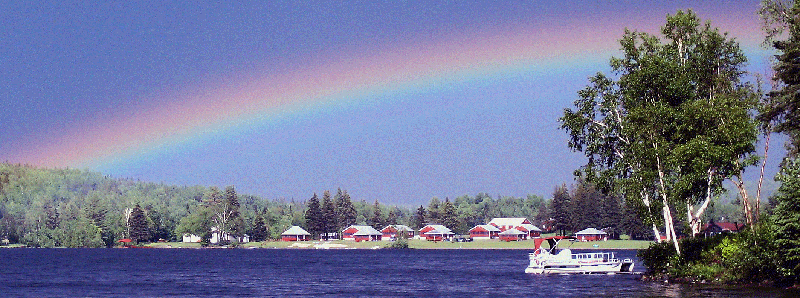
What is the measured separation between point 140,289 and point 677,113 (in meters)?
44.8

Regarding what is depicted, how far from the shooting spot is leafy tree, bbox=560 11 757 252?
211 ft

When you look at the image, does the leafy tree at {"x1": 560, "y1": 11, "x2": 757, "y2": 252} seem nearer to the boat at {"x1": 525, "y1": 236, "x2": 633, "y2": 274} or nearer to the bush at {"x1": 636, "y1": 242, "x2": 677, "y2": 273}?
the bush at {"x1": 636, "y1": 242, "x2": 677, "y2": 273}

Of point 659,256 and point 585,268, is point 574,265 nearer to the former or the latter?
point 585,268

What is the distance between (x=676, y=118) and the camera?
215ft

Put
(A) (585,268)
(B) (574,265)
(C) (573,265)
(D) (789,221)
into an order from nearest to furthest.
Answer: (D) (789,221) < (A) (585,268) < (B) (574,265) < (C) (573,265)

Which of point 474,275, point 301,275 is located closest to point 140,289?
point 301,275

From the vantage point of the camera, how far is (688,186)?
6431cm

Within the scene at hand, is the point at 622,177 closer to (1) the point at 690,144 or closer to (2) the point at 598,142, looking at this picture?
(2) the point at 598,142

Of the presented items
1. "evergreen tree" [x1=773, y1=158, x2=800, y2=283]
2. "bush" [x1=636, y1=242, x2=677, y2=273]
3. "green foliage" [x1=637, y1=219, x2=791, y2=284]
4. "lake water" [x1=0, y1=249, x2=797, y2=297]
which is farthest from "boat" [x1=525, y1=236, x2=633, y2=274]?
"evergreen tree" [x1=773, y1=158, x2=800, y2=283]

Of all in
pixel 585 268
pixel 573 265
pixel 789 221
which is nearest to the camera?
pixel 789 221

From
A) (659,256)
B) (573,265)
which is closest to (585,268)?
(573,265)

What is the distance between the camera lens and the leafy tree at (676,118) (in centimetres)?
6431

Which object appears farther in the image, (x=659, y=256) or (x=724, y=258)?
Result: (x=659, y=256)

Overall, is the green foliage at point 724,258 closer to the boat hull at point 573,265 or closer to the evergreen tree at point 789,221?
the evergreen tree at point 789,221
